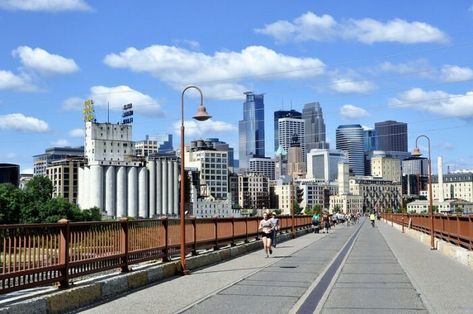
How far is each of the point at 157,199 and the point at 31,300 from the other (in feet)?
612

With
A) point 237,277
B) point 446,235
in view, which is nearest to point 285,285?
point 237,277

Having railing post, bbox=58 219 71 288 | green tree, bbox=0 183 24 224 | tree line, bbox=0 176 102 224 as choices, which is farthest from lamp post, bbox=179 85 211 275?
green tree, bbox=0 183 24 224

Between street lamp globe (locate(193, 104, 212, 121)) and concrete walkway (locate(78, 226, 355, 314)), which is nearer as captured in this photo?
concrete walkway (locate(78, 226, 355, 314))

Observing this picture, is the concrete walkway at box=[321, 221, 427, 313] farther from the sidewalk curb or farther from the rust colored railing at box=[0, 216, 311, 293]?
the rust colored railing at box=[0, 216, 311, 293]

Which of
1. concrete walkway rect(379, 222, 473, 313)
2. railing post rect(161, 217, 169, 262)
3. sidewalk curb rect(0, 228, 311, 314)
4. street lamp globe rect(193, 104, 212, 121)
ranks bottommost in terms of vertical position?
concrete walkway rect(379, 222, 473, 313)

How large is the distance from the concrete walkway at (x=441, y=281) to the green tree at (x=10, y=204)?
307 ft

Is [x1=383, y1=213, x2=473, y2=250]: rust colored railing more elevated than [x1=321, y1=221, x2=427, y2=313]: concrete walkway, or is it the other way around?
[x1=383, y1=213, x2=473, y2=250]: rust colored railing

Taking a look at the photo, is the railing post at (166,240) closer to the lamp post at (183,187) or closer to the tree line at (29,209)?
the lamp post at (183,187)

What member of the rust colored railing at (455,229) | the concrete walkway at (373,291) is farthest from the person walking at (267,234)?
the rust colored railing at (455,229)

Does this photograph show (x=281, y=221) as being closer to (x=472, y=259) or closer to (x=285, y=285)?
(x=472, y=259)

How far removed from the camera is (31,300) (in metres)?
9.90

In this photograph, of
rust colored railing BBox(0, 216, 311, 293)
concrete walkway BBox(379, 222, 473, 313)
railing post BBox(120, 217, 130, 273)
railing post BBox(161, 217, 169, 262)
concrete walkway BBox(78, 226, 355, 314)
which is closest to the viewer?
rust colored railing BBox(0, 216, 311, 293)

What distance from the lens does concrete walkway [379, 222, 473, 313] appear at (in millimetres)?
11797

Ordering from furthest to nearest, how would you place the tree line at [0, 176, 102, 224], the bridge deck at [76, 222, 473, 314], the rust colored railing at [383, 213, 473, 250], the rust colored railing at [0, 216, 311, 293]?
the tree line at [0, 176, 102, 224], the rust colored railing at [383, 213, 473, 250], the bridge deck at [76, 222, 473, 314], the rust colored railing at [0, 216, 311, 293]
